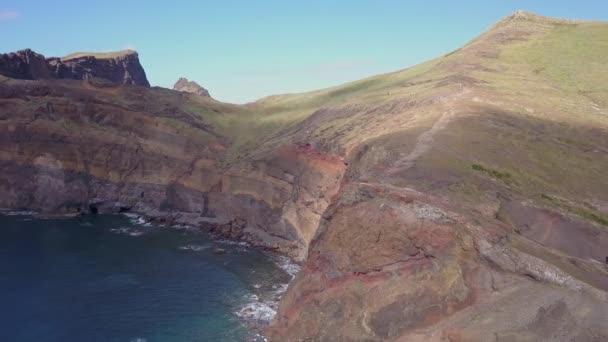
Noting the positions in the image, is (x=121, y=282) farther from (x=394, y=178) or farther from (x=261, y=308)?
(x=394, y=178)

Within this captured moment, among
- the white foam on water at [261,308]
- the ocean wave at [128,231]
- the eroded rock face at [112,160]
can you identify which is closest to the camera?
the white foam on water at [261,308]

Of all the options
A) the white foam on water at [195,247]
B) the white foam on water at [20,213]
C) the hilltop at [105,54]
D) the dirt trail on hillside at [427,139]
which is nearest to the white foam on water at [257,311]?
the dirt trail on hillside at [427,139]

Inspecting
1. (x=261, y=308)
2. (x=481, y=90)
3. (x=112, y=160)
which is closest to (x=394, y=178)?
(x=261, y=308)

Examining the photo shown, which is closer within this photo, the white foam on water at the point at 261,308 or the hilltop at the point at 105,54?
the white foam on water at the point at 261,308

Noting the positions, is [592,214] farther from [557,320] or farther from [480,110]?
[480,110]

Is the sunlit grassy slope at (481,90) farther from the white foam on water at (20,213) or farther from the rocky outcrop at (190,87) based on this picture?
the rocky outcrop at (190,87)

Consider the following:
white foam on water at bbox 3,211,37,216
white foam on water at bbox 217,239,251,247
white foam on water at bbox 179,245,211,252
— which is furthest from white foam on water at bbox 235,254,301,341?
white foam on water at bbox 3,211,37,216
